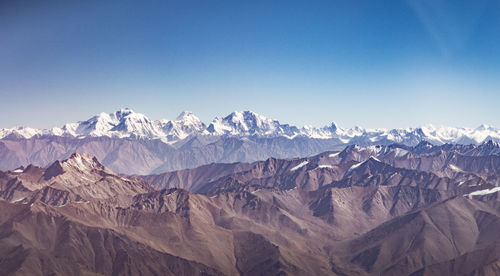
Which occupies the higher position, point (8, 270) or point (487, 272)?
point (487, 272)

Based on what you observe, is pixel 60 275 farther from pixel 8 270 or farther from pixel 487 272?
pixel 487 272

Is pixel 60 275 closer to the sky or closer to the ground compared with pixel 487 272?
closer to the ground

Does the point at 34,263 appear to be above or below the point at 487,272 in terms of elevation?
below

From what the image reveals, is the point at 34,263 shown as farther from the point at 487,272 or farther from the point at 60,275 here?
the point at 487,272

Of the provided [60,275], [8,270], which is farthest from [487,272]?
[8,270]

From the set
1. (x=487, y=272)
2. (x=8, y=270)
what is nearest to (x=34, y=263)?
(x=8, y=270)

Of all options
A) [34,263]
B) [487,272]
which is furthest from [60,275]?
[487,272]
